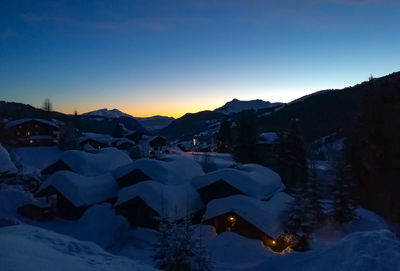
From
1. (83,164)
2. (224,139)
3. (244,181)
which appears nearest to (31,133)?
(83,164)

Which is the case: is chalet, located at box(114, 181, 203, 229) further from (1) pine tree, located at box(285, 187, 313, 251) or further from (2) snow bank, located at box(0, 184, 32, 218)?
(2) snow bank, located at box(0, 184, 32, 218)

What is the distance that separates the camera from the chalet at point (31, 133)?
5916 cm

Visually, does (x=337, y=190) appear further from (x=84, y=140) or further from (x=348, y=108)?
(x=348, y=108)

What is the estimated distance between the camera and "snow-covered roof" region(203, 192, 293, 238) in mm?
21016

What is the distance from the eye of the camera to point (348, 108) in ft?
403

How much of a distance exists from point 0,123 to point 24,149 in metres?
6.57

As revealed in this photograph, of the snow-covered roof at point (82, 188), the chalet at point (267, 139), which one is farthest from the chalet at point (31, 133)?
the chalet at point (267, 139)

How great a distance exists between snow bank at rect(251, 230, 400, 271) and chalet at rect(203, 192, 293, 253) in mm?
6404

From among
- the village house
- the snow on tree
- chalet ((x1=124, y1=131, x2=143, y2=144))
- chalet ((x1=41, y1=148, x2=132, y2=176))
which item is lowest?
the snow on tree

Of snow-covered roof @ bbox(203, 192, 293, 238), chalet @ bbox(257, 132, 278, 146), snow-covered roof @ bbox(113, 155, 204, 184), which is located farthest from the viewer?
chalet @ bbox(257, 132, 278, 146)

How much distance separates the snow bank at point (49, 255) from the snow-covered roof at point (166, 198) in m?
10.8

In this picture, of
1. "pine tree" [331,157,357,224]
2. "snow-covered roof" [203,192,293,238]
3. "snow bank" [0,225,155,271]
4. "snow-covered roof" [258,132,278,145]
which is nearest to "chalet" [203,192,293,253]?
"snow-covered roof" [203,192,293,238]

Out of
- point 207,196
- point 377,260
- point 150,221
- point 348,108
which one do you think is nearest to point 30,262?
point 377,260

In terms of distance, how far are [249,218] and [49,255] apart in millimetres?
15648
